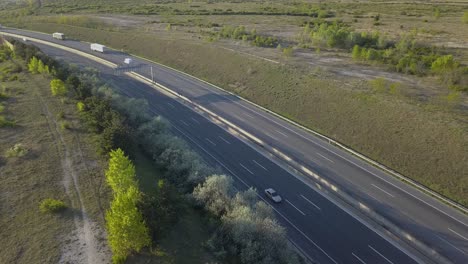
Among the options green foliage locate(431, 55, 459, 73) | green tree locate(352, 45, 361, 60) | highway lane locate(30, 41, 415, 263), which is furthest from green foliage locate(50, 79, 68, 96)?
green foliage locate(431, 55, 459, 73)

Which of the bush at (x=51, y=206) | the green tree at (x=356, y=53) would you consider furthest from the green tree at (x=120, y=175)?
the green tree at (x=356, y=53)

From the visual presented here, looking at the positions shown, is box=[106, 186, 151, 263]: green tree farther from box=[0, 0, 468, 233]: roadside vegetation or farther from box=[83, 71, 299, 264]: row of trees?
box=[0, 0, 468, 233]: roadside vegetation

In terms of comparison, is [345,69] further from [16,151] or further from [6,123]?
[6,123]

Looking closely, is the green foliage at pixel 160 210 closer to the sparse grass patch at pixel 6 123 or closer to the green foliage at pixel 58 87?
the sparse grass patch at pixel 6 123

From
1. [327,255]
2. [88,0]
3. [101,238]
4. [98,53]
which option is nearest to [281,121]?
[327,255]

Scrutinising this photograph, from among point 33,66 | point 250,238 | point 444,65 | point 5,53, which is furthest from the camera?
point 5,53

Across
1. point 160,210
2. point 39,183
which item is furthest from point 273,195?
point 39,183

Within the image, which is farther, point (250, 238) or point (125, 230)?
point (250, 238)
